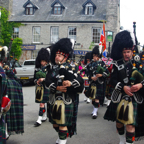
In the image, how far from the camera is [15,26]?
2605 centimetres

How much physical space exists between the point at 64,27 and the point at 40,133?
21509 millimetres

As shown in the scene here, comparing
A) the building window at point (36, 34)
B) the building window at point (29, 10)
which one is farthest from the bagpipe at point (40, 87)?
the building window at point (29, 10)

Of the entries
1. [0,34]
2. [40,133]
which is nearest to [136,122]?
[40,133]

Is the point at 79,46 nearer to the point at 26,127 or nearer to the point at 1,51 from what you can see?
the point at 26,127

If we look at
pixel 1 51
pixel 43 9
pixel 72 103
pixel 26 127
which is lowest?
pixel 26 127

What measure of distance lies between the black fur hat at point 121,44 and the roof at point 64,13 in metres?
21.7

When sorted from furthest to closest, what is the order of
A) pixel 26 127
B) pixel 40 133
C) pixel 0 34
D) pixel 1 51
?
pixel 0 34, pixel 26 127, pixel 40 133, pixel 1 51

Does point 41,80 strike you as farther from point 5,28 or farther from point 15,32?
point 15,32

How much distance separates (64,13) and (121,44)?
23.2 m

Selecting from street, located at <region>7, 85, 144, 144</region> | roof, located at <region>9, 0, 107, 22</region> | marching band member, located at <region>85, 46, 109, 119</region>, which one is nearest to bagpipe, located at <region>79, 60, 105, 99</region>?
marching band member, located at <region>85, 46, 109, 119</region>

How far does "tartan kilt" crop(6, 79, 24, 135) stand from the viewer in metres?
3.90

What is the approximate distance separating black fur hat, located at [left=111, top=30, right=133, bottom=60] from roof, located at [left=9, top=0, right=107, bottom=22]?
21.7 meters

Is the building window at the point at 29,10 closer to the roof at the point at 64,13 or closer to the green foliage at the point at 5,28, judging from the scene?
the roof at the point at 64,13

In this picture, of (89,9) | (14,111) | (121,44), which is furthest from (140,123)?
(89,9)
